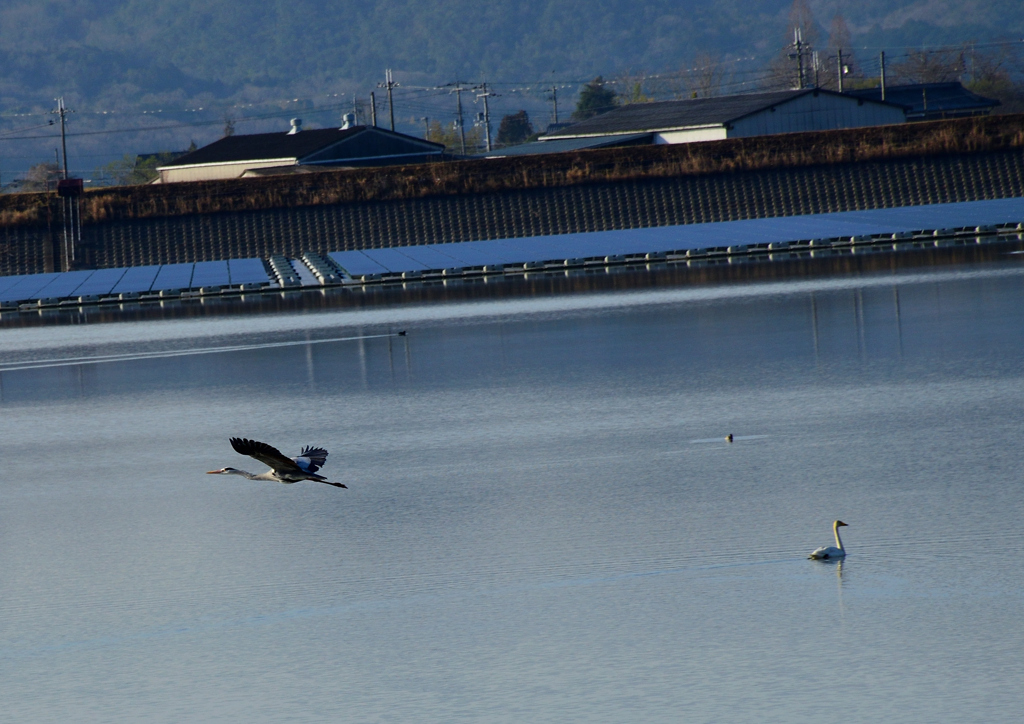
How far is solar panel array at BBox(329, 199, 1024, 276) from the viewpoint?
37.6 m

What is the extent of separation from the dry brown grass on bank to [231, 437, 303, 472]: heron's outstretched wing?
38.6m

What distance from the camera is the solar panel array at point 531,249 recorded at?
37250 mm

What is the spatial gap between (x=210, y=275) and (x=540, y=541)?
30762mm

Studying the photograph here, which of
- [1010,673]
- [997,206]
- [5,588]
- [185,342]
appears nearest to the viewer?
[1010,673]

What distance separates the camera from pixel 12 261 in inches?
1766

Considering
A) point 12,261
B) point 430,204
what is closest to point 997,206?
point 430,204

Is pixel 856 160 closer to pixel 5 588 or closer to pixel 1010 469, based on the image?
pixel 1010 469

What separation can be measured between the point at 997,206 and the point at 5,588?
1442 inches

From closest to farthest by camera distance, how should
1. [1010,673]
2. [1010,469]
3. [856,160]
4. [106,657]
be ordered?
[1010,673] → [106,657] → [1010,469] → [856,160]

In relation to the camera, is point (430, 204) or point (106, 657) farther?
point (430, 204)

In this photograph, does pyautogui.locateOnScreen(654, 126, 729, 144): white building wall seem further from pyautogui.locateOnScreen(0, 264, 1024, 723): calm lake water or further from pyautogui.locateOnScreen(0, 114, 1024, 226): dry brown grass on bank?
pyautogui.locateOnScreen(0, 264, 1024, 723): calm lake water

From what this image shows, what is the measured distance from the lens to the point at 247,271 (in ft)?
129

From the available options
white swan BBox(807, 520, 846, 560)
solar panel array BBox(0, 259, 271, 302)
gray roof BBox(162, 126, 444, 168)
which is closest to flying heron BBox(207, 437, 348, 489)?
white swan BBox(807, 520, 846, 560)

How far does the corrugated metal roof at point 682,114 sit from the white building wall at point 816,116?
304mm
